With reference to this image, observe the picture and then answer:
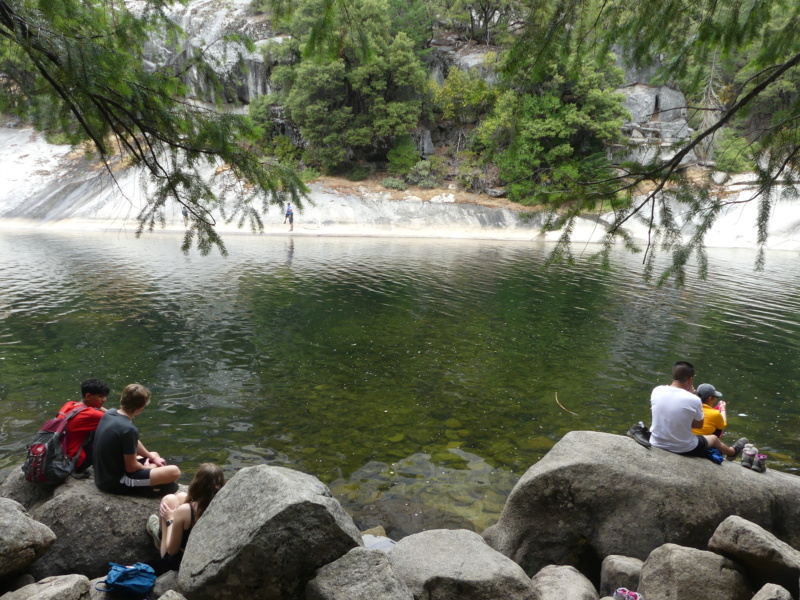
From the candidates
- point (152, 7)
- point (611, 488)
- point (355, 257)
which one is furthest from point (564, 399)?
point (355, 257)

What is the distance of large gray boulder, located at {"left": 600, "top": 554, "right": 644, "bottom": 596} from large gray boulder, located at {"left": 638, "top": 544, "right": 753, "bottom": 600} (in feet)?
0.87

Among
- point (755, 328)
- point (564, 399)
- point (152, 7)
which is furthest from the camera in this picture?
point (755, 328)

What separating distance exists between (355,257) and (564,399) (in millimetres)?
21513

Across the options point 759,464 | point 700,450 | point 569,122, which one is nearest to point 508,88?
point 700,450

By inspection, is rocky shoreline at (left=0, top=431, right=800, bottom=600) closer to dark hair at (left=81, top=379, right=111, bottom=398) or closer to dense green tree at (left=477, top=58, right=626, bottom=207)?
dark hair at (left=81, top=379, right=111, bottom=398)

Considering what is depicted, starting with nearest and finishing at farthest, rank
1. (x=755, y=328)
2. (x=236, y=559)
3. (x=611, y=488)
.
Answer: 1. (x=236, y=559)
2. (x=611, y=488)
3. (x=755, y=328)

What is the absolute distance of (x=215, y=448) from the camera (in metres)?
7.97

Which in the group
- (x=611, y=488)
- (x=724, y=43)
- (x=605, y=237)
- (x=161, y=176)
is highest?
(x=724, y=43)

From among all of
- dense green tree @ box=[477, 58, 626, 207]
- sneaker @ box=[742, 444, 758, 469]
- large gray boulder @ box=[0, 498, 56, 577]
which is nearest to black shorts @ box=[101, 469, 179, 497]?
large gray boulder @ box=[0, 498, 56, 577]

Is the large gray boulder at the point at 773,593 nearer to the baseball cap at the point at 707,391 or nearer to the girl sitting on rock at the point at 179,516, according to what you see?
the baseball cap at the point at 707,391

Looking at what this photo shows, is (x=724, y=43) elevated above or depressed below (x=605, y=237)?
above

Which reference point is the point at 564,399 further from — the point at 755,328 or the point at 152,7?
the point at 755,328

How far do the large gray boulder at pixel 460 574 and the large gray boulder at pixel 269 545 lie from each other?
2.16 feet

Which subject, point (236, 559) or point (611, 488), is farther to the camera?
point (611, 488)
